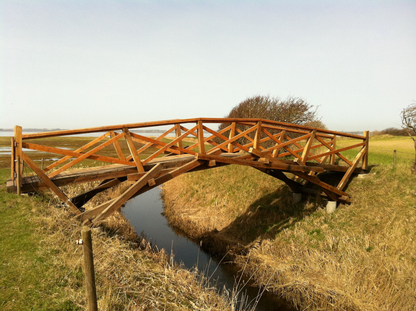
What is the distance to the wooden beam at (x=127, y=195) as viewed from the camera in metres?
5.91

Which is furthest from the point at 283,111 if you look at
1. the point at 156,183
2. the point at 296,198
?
the point at 156,183

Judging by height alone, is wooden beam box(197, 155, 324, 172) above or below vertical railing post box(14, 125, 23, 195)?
below

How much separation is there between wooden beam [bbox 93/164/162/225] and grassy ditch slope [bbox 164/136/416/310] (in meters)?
3.97

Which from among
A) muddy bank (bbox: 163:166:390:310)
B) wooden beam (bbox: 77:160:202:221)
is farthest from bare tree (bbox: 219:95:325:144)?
wooden beam (bbox: 77:160:202:221)

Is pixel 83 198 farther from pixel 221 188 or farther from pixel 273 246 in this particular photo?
pixel 221 188

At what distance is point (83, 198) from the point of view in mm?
7320

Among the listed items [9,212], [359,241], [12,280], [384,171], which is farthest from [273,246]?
[9,212]

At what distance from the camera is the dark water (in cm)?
733

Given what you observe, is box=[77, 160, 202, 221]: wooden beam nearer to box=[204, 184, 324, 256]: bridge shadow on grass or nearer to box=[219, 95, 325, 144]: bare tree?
box=[204, 184, 324, 256]: bridge shadow on grass

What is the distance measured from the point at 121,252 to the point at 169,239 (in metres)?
5.95

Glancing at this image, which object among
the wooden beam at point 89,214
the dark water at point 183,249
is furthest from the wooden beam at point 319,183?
the wooden beam at point 89,214

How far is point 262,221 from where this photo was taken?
35.8 ft

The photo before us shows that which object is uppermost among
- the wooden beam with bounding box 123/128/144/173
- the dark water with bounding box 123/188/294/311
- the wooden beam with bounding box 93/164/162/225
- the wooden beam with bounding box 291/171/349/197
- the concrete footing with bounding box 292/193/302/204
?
the wooden beam with bounding box 123/128/144/173

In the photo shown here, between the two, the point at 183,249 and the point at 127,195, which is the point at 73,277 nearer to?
the point at 127,195
